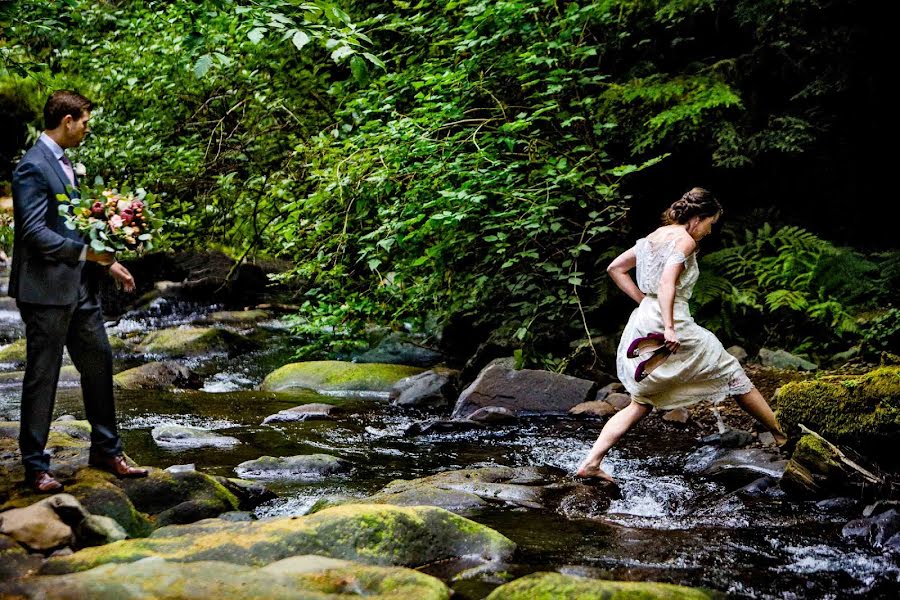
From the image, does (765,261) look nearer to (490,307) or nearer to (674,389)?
(490,307)

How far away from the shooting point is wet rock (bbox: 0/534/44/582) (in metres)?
3.36

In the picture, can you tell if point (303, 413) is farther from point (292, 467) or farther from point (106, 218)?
point (106, 218)

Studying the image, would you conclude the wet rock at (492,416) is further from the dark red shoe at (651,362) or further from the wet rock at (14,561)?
the wet rock at (14,561)

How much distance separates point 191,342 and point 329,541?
425 inches

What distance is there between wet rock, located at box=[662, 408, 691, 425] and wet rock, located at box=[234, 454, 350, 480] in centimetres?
348

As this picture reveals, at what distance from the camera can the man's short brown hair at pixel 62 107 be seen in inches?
172

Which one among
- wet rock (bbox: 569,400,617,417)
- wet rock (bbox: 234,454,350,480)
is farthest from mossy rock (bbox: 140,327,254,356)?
wet rock (bbox: 234,454,350,480)

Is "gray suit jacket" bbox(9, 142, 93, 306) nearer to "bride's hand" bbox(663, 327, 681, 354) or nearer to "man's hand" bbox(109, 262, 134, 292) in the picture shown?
"man's hand" bbox(109, 262, 134, 292)

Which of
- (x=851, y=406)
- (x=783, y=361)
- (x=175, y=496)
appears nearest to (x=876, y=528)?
(x=851, y=406)

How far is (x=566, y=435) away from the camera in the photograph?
7902 mm

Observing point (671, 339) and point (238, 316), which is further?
point (238, 316)

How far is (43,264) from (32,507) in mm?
1259

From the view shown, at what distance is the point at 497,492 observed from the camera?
5551 millimetres

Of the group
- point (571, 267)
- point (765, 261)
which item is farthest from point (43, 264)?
point (765, 261)
